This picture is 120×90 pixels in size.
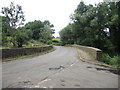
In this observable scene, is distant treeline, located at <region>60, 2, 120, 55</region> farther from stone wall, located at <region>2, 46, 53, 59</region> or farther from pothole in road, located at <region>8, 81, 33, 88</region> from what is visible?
pothole in road, located at <region>8, 81, 33, 88</region>

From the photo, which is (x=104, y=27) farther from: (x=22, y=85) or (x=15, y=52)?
(x=22, y=85)

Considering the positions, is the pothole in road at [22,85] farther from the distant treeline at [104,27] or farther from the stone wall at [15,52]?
the distant treeline at [104,27]

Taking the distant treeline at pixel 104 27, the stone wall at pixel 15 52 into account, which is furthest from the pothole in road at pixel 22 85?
the distant treeline at pixel 104 27

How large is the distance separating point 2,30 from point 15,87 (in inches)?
985

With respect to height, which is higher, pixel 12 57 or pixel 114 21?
pixel 114 21

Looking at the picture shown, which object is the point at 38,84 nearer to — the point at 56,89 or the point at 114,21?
the point at 56,89

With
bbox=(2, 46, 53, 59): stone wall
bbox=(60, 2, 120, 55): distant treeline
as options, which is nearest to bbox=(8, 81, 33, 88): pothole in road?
bbox=(2, 46, 53, 59): stone wall

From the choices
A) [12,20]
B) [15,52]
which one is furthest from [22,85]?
[12,20]

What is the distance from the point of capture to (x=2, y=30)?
94.2ft

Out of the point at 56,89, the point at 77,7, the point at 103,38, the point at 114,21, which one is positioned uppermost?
the point at 77,7

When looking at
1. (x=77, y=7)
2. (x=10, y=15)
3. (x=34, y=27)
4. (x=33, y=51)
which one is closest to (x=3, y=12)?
(x=10, y=15)

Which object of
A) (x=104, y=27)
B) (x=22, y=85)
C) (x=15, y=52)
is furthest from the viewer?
(x=104, y=27)

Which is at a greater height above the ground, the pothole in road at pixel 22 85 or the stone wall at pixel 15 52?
the stone wall at pixel 15 52

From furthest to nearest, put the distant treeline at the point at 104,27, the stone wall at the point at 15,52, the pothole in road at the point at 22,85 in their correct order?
1. the distant treeline at the point at 104,27
2. the stone wall at the point at 15,52
3. the pothole in road at the point at 22,85
